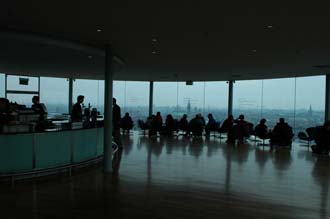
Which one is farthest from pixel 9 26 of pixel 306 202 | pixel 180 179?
pixel 306 202

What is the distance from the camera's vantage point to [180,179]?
6402mm

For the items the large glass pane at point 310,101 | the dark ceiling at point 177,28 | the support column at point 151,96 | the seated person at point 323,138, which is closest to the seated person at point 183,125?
the support column at point 151,96

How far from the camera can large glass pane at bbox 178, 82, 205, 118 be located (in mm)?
18641

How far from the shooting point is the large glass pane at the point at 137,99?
19328 millimetres

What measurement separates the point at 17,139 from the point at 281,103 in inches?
498

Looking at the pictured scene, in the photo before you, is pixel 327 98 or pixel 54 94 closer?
pixel 327 98

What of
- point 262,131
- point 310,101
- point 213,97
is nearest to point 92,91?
point 213,97

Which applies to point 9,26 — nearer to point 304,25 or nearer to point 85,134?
point 85,134

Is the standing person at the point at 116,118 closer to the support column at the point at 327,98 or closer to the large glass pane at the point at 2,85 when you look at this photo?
the support column at the point at 327,98

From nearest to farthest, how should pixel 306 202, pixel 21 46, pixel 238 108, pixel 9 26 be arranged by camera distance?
pixel 306 202 < pixel 9 26 < pixel 21 46 < pixel 238 108

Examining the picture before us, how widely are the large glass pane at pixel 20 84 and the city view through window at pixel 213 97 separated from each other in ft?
0.15

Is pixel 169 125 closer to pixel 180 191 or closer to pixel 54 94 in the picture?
pixel 54 94

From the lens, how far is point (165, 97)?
63.6 ft

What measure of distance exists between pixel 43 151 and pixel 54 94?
12.8 m
